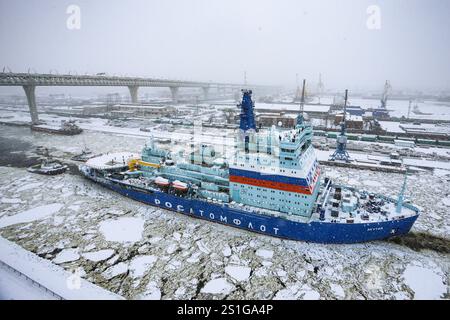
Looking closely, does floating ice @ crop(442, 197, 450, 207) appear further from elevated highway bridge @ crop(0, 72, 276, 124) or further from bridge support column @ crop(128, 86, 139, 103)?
bridge support column @ crop(128, 86, 139, 103)

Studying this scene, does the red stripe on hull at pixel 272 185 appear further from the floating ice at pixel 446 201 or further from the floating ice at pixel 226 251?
the floating ice at pixel 446 201

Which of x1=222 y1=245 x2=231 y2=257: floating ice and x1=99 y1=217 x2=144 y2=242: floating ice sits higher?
x1=99 y1=217 x2=144 y2=242: floating ice

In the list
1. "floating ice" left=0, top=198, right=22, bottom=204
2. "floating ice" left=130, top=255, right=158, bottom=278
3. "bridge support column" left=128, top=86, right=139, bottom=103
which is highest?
"bridge support column" left=128, top=86, right=139, bottom=103

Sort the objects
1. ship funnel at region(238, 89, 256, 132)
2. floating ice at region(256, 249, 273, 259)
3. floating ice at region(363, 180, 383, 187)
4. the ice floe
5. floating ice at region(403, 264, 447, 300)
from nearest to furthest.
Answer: floating ice at region(403, 264, 447, 300) < the ice floe < floating ice at region(256, 249, 273, 259) < ship funnel at region(238, 89, 256, 132) < floating ice at region(363, 180, 383, 187)

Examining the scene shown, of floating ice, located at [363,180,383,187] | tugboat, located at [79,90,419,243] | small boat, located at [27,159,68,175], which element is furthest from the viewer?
small boat, located at [27,159,68,175]

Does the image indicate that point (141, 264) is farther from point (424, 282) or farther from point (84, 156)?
point (84, 156)

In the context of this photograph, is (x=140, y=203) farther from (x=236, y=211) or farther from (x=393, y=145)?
(x=393, y=145)

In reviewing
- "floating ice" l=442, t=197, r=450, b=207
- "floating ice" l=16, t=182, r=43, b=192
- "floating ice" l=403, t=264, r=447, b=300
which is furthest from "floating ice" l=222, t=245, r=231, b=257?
"floating ice" l=16, t=182, r=43, b=192

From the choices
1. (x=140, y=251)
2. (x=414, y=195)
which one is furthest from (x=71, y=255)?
(x=414, y=195)
